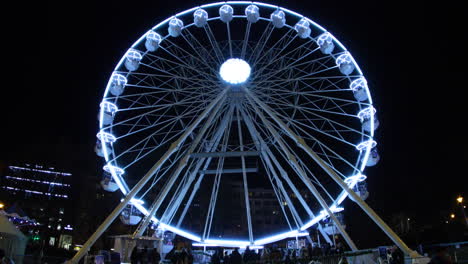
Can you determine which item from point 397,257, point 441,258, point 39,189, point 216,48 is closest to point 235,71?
point 216,48

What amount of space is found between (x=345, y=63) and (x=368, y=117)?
3743 millimetres

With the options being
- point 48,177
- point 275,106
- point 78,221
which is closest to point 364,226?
point 275,106

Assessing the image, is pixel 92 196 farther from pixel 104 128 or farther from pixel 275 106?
pixel 275 106

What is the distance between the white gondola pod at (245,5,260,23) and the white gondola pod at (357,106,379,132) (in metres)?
9.05

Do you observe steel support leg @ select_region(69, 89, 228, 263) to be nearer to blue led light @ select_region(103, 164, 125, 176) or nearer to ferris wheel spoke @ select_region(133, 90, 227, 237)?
ferris wheel spoke @ select_region(133, 90, 227, 237)

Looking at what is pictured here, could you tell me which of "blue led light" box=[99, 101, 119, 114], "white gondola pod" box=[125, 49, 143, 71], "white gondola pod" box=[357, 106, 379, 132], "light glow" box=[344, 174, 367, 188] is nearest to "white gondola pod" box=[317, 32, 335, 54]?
"white gondola pod" box=[357, 106, 379, 132]

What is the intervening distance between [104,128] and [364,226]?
33.2 meters

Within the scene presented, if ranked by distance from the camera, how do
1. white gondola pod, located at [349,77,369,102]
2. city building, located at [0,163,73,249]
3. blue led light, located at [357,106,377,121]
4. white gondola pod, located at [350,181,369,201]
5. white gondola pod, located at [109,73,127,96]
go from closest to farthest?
white gondola pod, located at [350,181,369,201] → blue led light, located at [357,106,377,121] → white gondola pod, located at [349,77,369,102] → white gondola pod, located at [109,73,127,96] → city building, located at [0,163,73,249]

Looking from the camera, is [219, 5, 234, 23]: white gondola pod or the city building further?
the city building

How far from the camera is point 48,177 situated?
3246 inches

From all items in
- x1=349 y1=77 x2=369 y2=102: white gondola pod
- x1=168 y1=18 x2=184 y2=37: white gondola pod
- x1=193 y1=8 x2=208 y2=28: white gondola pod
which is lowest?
x1=349 y1=77 x2=369 y2=102: white gondola pod

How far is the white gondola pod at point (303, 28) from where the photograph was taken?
23.7 m

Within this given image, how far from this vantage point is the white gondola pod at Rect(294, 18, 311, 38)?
23.7 meters

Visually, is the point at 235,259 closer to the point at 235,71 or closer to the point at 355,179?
the point at 355,179
